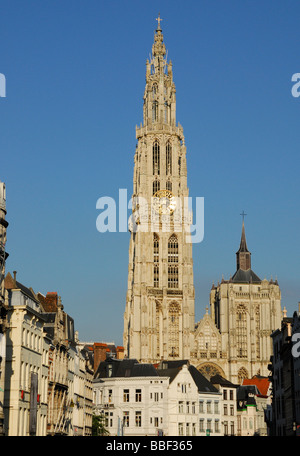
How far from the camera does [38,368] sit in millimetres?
60312

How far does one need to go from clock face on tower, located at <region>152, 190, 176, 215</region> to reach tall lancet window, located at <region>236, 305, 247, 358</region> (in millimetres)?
22125

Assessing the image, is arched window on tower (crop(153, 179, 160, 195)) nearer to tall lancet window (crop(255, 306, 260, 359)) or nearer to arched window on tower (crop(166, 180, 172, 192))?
arched window on tower (crop(166, 180, 172, 192))

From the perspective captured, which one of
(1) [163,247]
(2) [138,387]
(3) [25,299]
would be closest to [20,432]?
(3) [25,299]

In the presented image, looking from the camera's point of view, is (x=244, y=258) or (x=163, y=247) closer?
(x=163, y=247)

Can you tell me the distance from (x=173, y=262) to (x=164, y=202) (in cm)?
1099

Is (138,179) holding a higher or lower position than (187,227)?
higher

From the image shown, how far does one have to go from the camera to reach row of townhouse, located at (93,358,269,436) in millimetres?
92000

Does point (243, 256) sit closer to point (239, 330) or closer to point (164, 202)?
point (239, 330)

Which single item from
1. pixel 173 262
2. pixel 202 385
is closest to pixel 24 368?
pixel 202 385

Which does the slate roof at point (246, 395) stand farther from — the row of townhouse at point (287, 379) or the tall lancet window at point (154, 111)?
the tall lancet window at point (154, 111)
